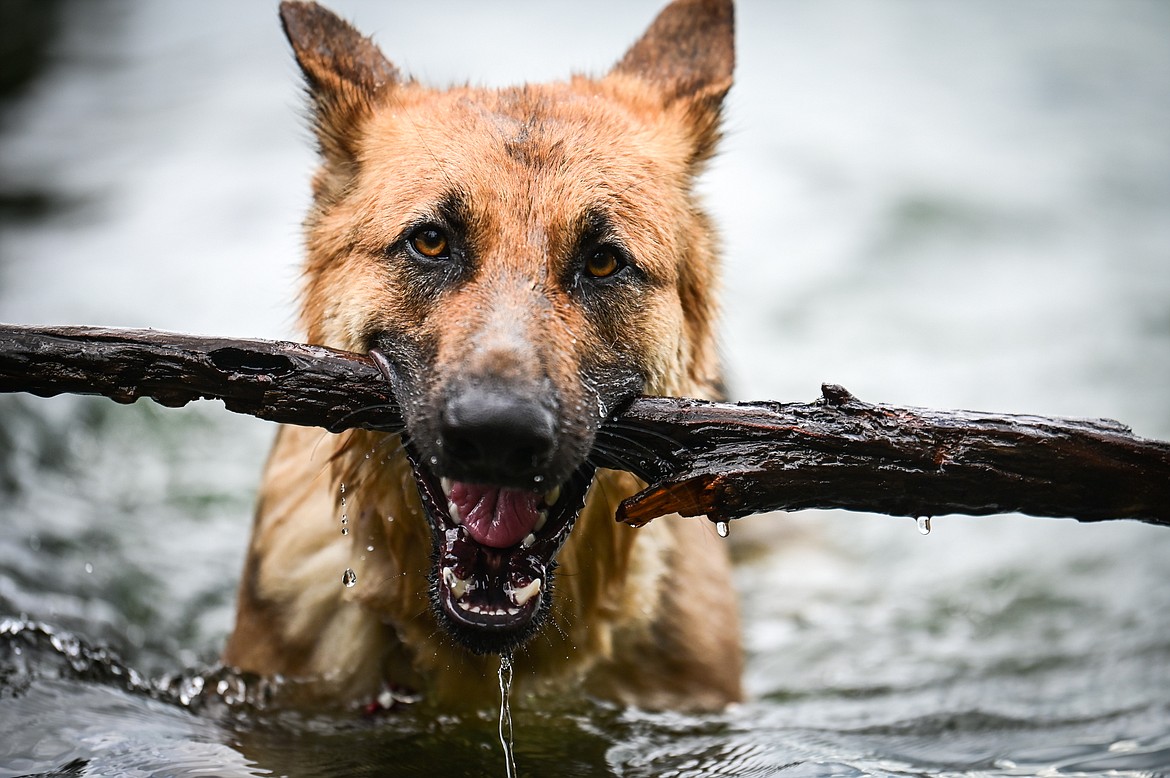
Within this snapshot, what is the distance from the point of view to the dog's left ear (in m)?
4.68

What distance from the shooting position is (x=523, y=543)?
3459 millimetres

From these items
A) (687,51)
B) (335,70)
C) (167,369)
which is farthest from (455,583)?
(687,51)

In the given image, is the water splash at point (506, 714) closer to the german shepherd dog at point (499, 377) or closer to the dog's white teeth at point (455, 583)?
the german shepherd dog at point (499, 377)

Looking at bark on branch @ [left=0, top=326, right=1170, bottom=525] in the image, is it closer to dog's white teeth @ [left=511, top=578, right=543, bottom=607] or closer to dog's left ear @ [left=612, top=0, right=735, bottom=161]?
dog's white teeth @ [left=511, top=578, right=543, bottom=607]

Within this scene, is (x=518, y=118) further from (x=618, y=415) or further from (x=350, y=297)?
(x=618, y=415)

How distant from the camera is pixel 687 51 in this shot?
4.84 meters

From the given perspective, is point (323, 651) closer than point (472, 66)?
Yes

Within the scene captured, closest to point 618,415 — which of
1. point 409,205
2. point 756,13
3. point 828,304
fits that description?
point 409,205

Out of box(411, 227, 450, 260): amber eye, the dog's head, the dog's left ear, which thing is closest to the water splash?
the dog's head

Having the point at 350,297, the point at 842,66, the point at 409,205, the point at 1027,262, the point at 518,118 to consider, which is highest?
the point at 842,66

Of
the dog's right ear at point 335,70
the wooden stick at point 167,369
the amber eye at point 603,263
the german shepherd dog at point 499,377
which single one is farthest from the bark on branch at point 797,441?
the dog's right ear at point 335,70

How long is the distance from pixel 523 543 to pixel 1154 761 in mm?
2314

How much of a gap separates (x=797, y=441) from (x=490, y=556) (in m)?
0.93

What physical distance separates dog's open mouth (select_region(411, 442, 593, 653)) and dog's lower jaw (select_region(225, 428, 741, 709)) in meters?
0.31
